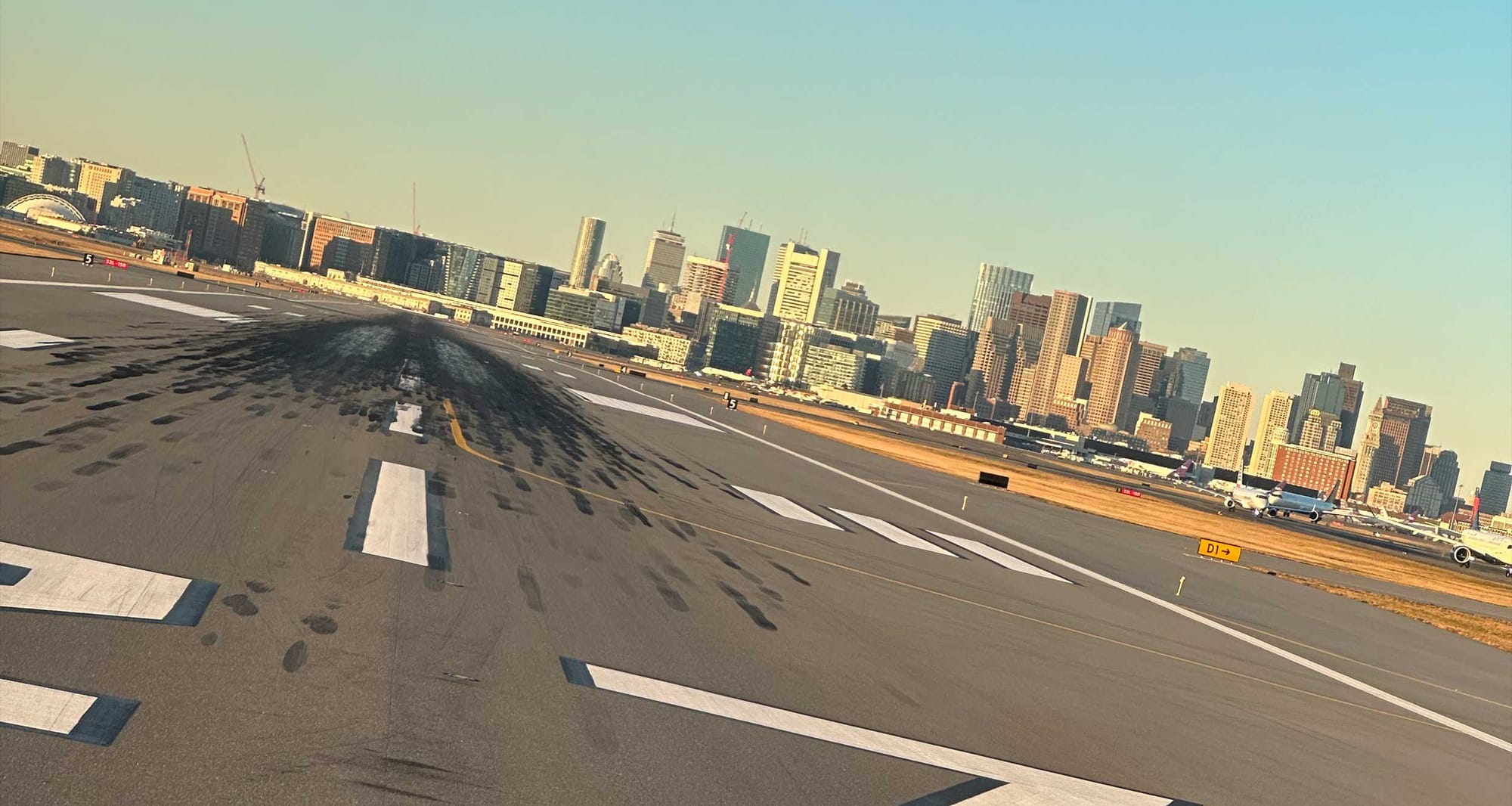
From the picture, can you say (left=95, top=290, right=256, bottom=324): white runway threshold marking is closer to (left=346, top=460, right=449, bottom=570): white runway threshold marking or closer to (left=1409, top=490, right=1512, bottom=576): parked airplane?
(left=346, top=460, right=449, bottom=570): white runway threshold marking

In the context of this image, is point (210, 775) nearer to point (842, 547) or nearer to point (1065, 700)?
point (1065, 700)

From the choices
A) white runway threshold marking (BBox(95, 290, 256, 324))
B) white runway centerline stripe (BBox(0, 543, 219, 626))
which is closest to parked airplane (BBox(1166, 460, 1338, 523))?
white runway threshold marking (BBox(95, 290, 256, 324))

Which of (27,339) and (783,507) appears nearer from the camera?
(783,507)

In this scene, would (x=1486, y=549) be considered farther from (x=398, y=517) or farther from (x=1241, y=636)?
(x=398, y=517)

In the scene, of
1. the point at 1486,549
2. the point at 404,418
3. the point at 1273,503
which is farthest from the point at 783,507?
the point at 1273,503

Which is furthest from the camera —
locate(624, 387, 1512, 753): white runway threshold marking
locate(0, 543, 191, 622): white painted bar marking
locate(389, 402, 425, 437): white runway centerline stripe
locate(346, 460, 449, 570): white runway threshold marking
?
locate(389, 402, 425, 437): white runway centerline stripe

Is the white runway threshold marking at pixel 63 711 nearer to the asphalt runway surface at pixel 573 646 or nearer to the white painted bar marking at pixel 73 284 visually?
the asphalt runway surface at pixel 573 646

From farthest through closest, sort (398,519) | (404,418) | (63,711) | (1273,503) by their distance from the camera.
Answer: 1. (1273,503)
2. (404,418)
3. (398,519)
4. (63,711)

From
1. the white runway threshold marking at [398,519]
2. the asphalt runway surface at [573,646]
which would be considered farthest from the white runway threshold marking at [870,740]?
the white runway threshold marking at [398,519]
